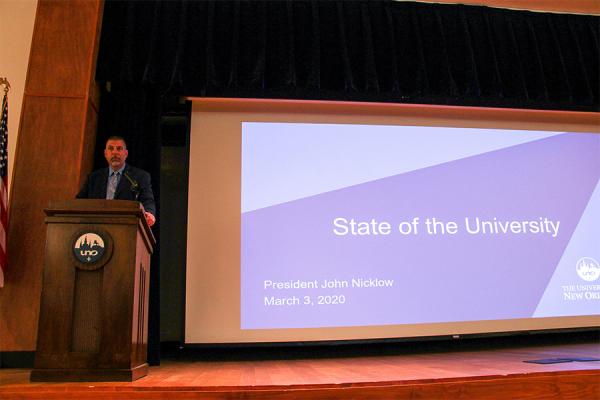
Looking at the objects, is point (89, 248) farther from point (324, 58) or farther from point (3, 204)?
point (324, 58)

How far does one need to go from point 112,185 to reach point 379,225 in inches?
68.2

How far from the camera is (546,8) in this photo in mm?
4340

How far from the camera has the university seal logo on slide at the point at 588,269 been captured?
12.5ft

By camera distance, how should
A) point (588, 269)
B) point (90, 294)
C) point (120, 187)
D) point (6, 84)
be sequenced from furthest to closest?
point (588, 269)
point (6, 84)
point (120, 187)
point (90, 294)

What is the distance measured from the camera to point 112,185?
2.83 meters

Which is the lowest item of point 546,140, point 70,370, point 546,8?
point 70,370

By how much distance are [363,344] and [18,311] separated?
85.8 inches

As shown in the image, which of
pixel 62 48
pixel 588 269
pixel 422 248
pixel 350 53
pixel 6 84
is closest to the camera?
pixel 6 84

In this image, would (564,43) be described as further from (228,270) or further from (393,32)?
(228,270)

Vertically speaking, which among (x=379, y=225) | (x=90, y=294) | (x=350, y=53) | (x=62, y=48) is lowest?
(x=90, y=294)

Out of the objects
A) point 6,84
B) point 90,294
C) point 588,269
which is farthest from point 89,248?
point 588,269

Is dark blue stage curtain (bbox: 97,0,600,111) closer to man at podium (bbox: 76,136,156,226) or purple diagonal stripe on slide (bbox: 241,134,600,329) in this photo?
purple diagonal stripe on slide (bbox: 241,134,600,329)

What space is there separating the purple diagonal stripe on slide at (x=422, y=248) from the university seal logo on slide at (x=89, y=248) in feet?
4.81

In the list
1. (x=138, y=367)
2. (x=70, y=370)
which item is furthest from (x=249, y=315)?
(x=70, y=370)
